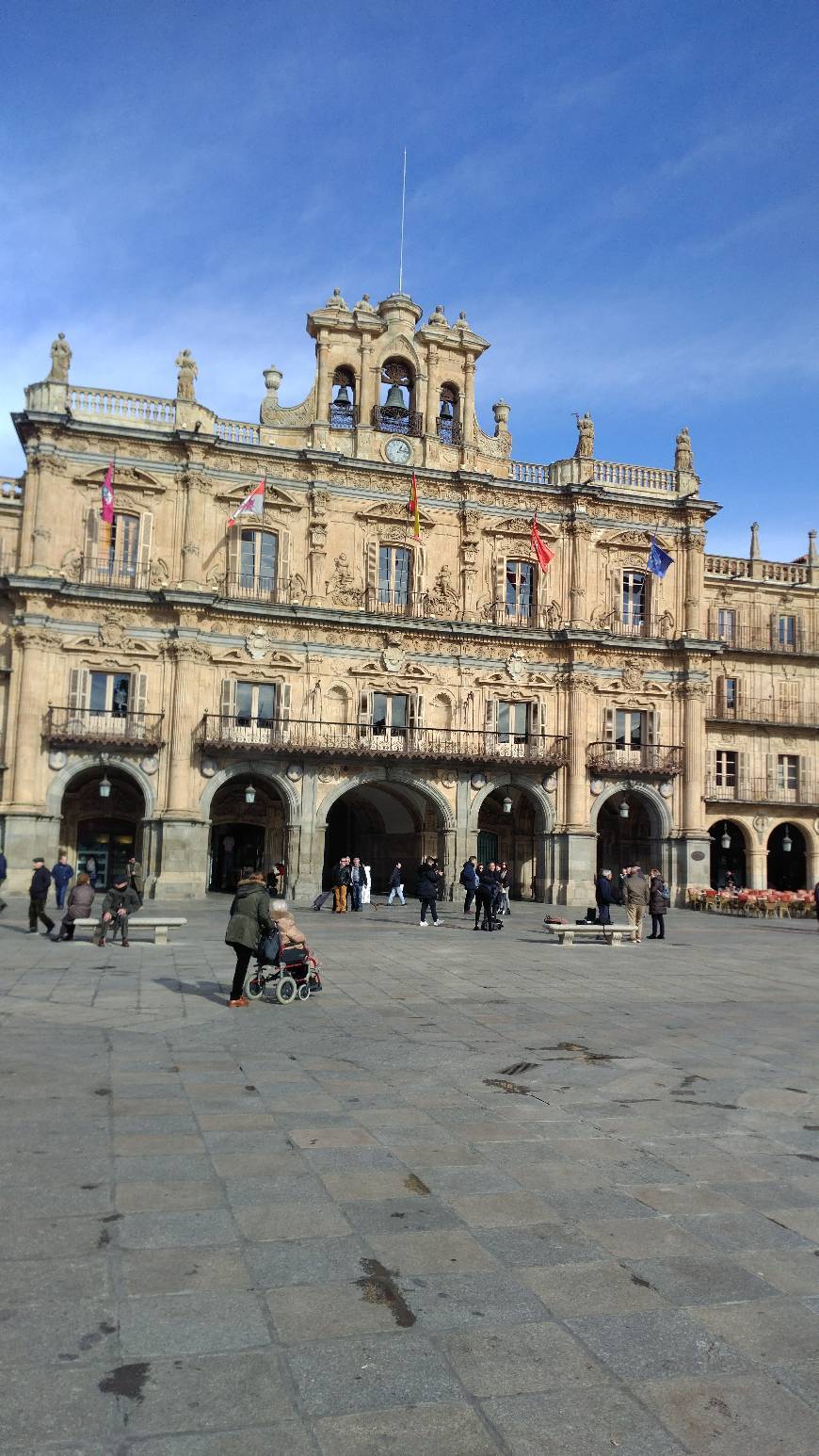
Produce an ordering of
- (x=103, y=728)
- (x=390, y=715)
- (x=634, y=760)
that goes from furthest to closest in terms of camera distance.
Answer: (x=634, y=760)
(x=390, y=715)
(x=103, y=728)

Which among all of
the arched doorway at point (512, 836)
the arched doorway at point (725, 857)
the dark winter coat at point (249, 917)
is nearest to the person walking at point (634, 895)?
the dark winter coat at point (249, 917)

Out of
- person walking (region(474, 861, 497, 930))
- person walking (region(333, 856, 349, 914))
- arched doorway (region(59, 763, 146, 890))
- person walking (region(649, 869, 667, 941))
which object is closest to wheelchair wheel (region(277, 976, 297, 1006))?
person walking (region(474, 861, 497, 930))

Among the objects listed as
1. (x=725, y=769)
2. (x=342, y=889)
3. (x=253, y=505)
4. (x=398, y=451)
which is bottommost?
(x=342, y=889)

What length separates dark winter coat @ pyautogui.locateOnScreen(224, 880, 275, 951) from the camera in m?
12.2

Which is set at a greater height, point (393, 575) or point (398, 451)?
point (398, 451)

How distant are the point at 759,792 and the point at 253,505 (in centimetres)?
2186

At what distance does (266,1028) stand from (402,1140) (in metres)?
4.32

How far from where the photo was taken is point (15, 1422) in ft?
12.1

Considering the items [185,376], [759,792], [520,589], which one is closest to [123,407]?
[185,376]

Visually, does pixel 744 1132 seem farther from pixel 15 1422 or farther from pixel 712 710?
pixel 712 710

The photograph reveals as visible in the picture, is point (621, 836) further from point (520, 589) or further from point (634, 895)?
point (634, 895)

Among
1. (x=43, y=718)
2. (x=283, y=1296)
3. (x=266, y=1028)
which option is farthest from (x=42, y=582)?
(x=283, y=1296)

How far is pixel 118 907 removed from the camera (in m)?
18.5

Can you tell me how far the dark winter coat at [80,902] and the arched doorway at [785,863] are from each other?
30.8 m
